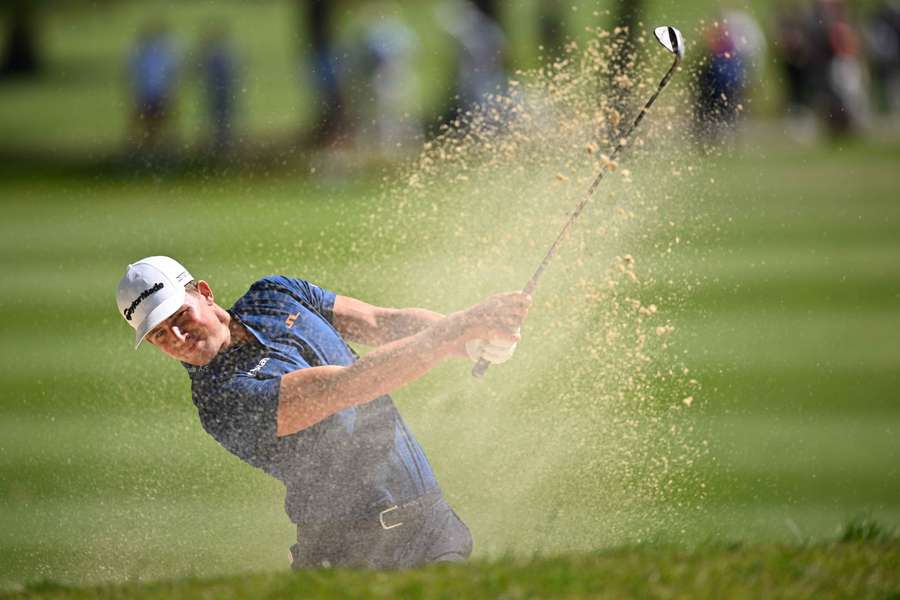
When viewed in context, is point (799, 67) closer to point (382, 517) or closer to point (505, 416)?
point (505, 416)

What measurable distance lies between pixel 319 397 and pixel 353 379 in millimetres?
156

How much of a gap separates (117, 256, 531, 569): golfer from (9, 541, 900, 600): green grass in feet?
1.46

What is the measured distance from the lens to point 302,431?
19.1ft

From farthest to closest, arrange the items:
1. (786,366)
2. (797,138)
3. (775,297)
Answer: (797,138), (775,297), (786,366)

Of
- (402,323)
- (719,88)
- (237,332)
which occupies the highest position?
(719,88)

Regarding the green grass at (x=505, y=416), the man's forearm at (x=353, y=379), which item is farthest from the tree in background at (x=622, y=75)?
the man's forearm at (x=353, y=379)

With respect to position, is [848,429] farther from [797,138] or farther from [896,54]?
[896,54]

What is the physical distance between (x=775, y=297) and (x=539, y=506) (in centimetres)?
579

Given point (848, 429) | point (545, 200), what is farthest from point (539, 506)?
point (848, 429)

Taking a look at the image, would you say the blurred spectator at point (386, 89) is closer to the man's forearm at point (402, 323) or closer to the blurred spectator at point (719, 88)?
the blurred spectator at point (719, 88)

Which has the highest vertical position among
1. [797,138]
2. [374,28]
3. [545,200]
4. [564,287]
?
[374,28]

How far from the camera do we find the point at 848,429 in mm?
9336

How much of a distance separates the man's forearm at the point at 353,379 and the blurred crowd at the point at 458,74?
1453 cm

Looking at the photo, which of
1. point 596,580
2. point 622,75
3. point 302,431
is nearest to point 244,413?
point 302,431
